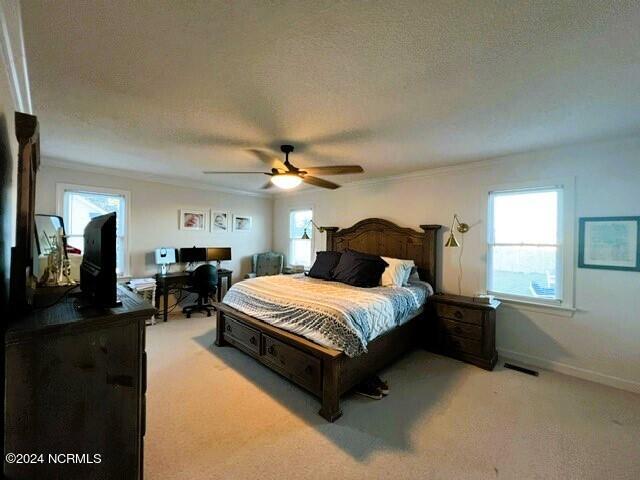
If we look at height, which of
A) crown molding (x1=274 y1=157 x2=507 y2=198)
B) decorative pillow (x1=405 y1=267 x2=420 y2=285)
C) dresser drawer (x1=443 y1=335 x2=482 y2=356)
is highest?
crown molding (x1=274 y1=157 x2=507 y2=198)

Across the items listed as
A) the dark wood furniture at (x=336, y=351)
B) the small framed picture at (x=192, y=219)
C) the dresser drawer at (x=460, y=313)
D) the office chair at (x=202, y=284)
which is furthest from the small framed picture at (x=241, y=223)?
the dresser drawer at (x=460, y=313)

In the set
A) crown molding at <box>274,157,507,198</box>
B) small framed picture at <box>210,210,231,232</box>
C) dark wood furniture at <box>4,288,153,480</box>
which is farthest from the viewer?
small framed picture at <box>210,210,231,232</box>

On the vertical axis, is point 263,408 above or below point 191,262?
below

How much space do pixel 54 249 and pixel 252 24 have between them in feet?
5.76

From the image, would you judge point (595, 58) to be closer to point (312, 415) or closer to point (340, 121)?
point (340, 121)

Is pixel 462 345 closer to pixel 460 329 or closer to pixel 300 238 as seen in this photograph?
pixel 460 329

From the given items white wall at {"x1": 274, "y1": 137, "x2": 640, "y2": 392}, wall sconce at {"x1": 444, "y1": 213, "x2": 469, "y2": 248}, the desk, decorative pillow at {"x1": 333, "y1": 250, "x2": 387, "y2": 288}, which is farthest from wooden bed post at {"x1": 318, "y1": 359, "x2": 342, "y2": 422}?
the desk

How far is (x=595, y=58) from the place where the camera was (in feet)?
4.91

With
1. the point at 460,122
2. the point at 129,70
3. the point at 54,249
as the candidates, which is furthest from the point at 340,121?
the point at 54,249

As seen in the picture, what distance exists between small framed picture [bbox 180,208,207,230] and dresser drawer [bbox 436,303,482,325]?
4.18 meters

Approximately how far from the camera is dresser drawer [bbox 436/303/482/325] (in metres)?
3.04

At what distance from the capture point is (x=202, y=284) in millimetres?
4527

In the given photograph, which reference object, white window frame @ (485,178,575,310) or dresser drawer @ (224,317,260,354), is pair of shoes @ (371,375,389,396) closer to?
dresser drawer @ (224,317,260,354)

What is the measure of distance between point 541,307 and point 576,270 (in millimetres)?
510
